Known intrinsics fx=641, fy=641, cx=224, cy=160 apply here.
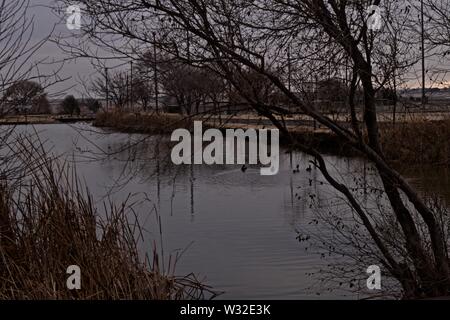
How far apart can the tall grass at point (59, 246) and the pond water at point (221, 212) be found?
2.05 ft

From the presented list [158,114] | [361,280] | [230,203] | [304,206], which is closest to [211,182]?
Result: [230,203]

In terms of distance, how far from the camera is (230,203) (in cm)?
1339

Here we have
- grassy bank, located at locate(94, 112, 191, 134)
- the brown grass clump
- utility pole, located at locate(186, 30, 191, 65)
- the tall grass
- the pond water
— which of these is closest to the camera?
the tall grass

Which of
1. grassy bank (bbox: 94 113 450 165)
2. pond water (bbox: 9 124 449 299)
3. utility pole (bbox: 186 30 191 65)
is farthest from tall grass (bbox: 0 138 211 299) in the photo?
utility pole (bbox: 186 30 191 65)

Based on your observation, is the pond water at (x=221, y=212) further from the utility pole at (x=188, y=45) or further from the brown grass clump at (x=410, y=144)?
the utility pole at (x=188, y=45)

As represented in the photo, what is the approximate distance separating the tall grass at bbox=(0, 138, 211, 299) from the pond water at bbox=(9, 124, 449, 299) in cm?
63

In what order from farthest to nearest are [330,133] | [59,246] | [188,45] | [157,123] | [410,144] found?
[410,144] < [330,133] < [157,123] < [188,45] < [59,246]

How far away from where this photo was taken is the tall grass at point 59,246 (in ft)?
14.9

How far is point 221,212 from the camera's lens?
1234 cm

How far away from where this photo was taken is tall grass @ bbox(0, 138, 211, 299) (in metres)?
4.55

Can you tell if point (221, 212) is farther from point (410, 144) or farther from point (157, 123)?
point (157, 123)

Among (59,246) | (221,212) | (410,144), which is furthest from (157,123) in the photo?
(221,212)

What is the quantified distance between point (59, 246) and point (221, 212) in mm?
7616

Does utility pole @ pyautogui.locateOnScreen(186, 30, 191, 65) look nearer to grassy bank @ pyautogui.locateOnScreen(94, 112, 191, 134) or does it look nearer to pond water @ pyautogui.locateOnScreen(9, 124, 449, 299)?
grassy bank @ pyautogui.locateOnScreen(94, 112, 191, 134)
